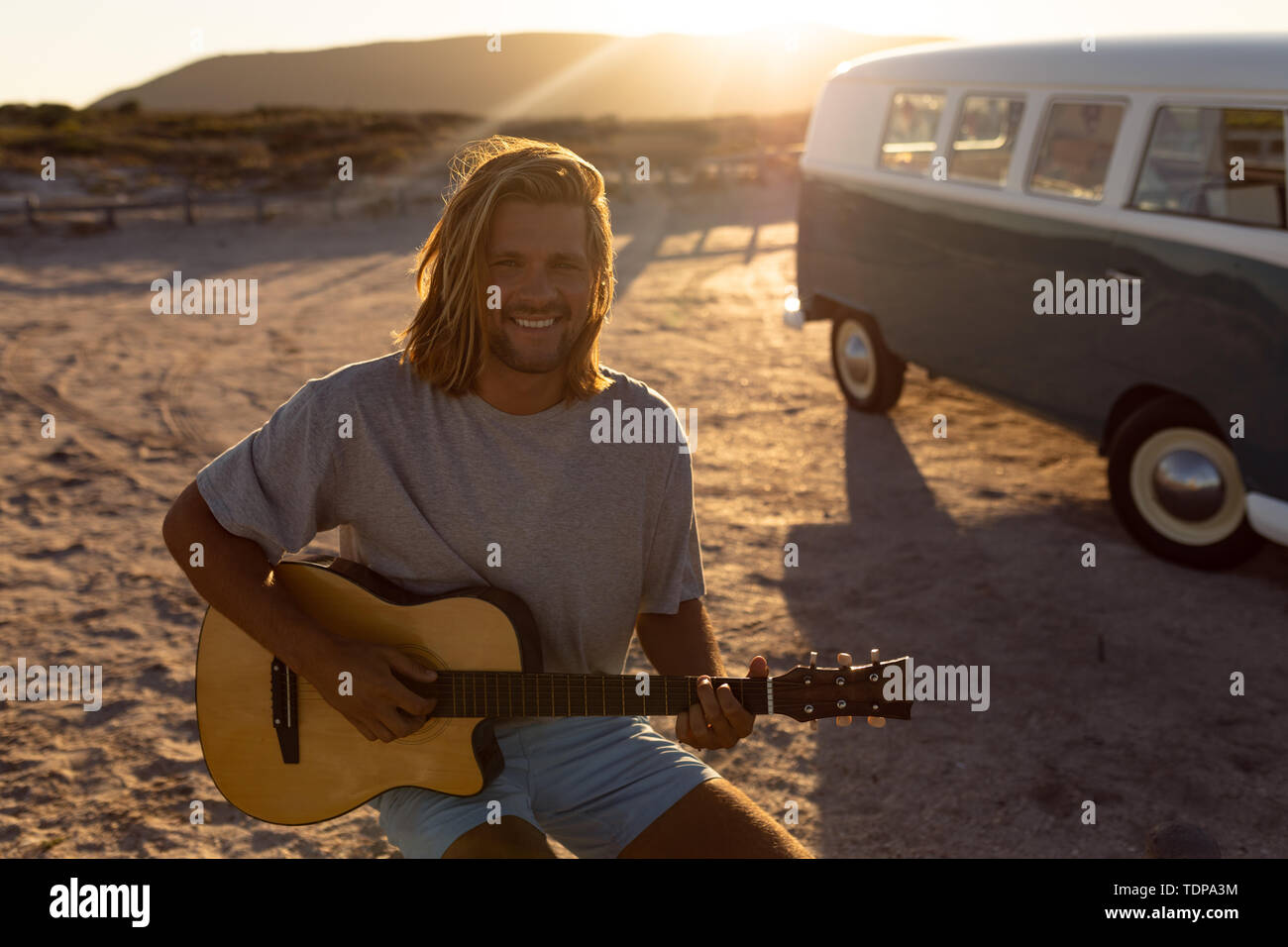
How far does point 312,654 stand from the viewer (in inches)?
103

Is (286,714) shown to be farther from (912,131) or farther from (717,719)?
(912,131)

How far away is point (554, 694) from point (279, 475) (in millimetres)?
830

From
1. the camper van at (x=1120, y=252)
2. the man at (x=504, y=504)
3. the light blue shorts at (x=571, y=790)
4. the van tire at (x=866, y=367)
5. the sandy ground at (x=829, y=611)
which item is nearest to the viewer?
the light blue shorts at (x=571, y=790)

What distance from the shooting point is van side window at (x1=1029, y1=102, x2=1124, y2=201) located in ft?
19.3

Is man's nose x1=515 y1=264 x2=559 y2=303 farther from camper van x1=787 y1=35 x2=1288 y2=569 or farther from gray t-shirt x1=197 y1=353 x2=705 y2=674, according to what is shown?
camper van x1=787 y1=35 x2=1288 y2=569

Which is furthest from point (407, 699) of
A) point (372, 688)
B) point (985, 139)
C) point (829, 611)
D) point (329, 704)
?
point (985, 139)

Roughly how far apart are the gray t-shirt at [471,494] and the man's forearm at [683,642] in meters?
0.05

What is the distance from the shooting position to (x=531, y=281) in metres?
2.69

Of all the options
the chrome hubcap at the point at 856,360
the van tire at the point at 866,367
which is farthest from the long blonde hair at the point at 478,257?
the chrome hubcap at the point at 856,360

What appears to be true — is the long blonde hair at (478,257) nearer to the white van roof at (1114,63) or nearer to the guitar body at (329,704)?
the guitar body at (329,704)

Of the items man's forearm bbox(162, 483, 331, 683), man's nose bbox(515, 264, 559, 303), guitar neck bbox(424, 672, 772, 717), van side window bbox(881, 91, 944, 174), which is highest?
van side window bbox(881, 91, 944, 174)

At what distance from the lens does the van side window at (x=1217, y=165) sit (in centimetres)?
511

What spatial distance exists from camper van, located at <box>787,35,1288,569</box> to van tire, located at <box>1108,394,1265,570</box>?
10 millimetres

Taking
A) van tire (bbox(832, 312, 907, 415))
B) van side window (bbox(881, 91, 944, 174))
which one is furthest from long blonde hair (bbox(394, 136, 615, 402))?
van tire (bbox(832, 312, 907, 415))
